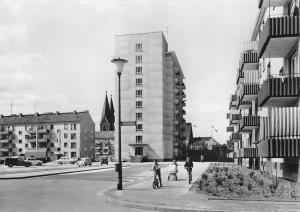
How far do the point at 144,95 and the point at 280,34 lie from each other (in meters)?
75.5

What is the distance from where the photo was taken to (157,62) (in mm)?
93125

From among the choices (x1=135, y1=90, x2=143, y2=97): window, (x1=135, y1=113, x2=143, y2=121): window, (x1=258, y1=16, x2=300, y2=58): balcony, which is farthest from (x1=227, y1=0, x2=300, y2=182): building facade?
(x1=135, y1=90, x2=143, y2=97): window

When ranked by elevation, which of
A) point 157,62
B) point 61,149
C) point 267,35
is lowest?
point 61,149

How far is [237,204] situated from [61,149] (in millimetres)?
111267

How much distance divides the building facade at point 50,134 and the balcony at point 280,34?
100570mm

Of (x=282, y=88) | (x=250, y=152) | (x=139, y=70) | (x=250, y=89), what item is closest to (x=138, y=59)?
(x=139, y=70)

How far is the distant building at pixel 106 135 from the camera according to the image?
145750 millimetres

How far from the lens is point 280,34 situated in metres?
18.9

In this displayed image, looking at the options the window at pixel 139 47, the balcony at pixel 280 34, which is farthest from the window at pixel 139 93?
the balcony at pixel 280 34

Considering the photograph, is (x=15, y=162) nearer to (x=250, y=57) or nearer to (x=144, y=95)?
(x=144, y=95)

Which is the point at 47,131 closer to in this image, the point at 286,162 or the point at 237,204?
the point at 286,162

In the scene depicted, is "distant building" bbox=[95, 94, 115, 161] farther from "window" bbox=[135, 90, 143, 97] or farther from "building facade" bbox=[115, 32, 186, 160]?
"window" bbox=[135, 90, 143, 97]

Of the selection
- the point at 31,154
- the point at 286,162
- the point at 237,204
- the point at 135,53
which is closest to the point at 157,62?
the point at 135,53

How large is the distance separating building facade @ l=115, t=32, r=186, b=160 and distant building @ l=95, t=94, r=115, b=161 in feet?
140
